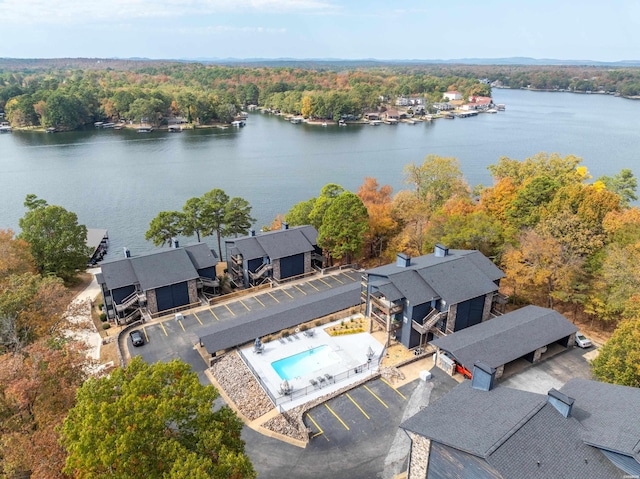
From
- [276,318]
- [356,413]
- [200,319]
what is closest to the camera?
[356,413]

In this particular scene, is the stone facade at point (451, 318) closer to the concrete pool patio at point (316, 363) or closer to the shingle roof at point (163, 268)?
the concrete pool patio at point (316, 363)

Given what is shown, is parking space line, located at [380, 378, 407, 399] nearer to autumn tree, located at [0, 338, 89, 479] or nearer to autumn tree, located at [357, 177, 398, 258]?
autumn tree, located at [0, 338, 89, 479]

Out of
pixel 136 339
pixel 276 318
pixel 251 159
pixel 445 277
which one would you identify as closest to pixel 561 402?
pixel 445 277

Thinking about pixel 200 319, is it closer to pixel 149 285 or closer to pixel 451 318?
pixel 149 285

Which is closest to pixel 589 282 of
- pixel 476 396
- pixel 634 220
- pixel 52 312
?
pixel 634 220

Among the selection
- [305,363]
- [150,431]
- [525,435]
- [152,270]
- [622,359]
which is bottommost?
[305,363]

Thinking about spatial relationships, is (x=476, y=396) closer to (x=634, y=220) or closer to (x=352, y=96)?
(x=634, y=220)
